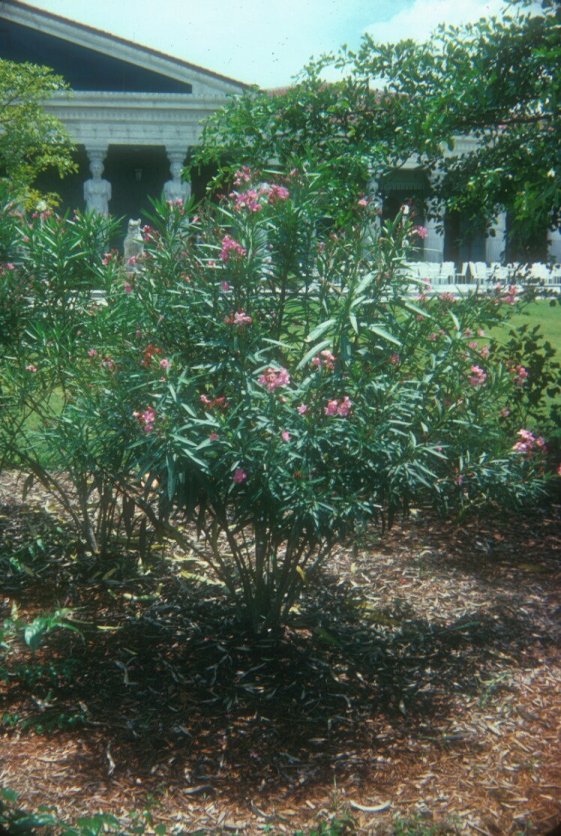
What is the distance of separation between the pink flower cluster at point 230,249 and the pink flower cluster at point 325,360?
1.70 ft

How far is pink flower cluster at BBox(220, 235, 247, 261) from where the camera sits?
3764mm

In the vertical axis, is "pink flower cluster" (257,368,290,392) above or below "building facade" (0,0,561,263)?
below

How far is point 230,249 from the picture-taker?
12.4ft

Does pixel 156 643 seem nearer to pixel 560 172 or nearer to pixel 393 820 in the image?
pixel 393 820

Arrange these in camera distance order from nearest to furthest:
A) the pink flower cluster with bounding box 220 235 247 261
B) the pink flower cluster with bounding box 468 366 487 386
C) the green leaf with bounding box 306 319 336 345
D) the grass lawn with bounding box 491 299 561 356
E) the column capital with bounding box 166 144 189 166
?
the green leaf with bounding box 306 319 336 345 → the pink flower cluster with bounding box 220 235 247 261 → the pink flower cluster with bounding box 468 366 487 386 → the grass lawn with bounding box 491 299 561 356 → the column capital with bounding box 166 144 189 166

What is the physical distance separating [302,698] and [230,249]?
1.88 m

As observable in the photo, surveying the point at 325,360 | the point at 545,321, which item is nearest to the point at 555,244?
the point at 325,360

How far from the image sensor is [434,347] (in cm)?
418

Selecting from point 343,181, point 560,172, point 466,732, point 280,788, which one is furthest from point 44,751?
point 560,172

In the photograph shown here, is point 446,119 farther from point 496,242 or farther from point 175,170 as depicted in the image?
point 175,170

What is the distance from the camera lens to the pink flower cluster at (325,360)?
3.68 metres

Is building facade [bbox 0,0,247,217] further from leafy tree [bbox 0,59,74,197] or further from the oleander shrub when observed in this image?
the oleander shrub

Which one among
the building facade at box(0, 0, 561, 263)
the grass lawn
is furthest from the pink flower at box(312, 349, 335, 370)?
the grass lawn

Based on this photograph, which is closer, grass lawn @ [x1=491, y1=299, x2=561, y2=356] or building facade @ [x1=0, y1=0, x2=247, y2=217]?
building facade @ [x1=0, y1=0, x2=247, y2=217]
